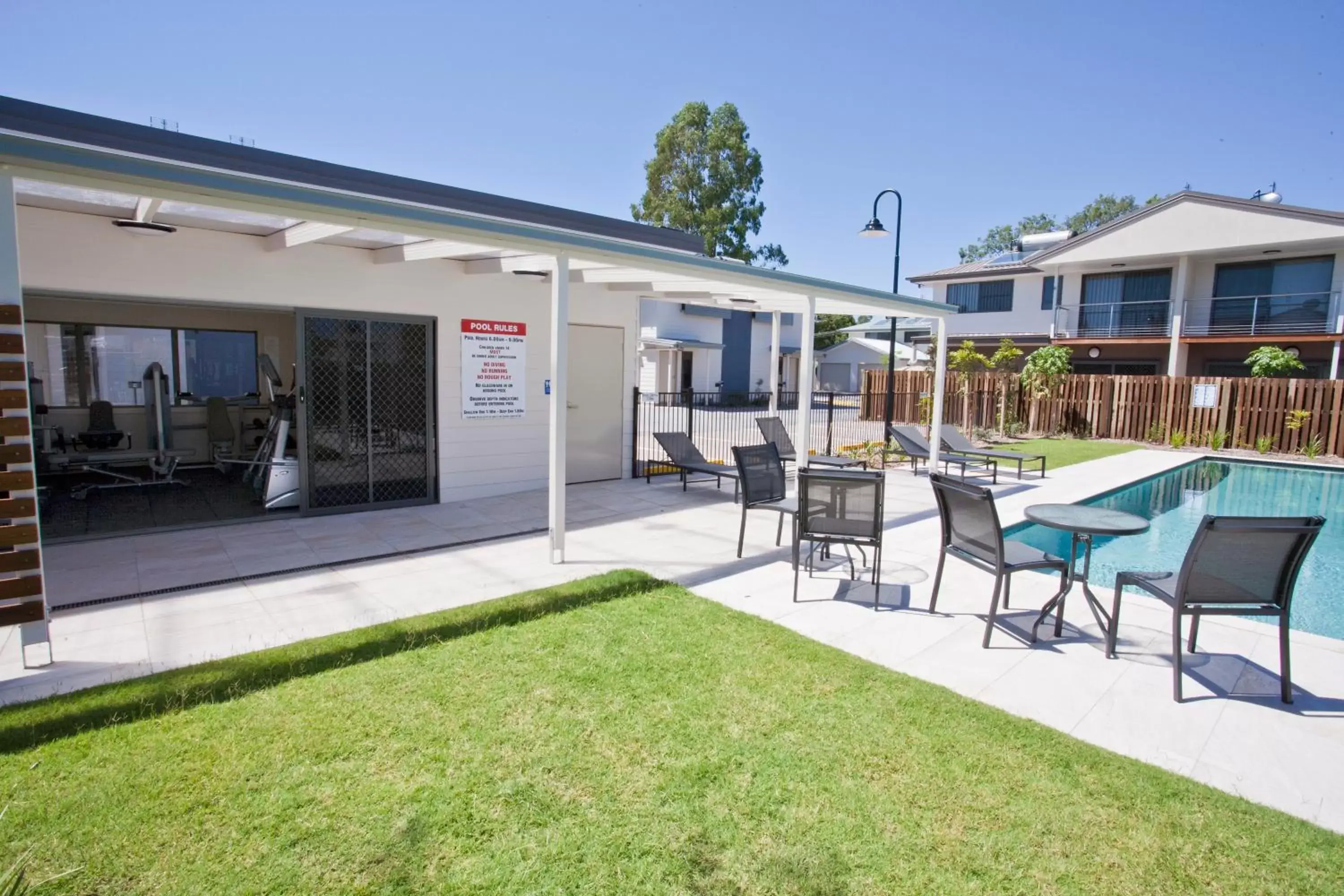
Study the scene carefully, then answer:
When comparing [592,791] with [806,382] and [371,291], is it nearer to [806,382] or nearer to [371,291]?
[806,382]

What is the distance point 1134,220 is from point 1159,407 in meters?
7.32

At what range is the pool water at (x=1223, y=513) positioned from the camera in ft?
20.6

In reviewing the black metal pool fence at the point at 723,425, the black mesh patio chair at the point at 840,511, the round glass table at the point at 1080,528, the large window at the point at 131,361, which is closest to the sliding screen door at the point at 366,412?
the black metal pool fence at the point at 723,425

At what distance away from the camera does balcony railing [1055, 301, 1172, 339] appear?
21.5 m

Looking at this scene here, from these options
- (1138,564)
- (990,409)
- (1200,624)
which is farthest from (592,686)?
(990,409)

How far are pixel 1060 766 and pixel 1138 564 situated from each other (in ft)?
17.6

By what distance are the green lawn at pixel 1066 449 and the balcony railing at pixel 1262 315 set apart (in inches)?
244

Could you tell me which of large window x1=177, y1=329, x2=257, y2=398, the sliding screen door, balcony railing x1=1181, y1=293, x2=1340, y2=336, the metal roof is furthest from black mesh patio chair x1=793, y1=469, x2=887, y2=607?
balcony railing x1=1181, y1=293, x2=1340, y2=336

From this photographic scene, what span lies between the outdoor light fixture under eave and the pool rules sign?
2.97 meters

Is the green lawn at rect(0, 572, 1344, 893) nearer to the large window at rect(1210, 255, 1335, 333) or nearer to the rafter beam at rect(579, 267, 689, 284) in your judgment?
the rafter beam at rect(579, 267, 689, 284)

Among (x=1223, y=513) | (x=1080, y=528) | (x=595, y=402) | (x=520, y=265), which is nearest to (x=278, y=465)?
(x=520, y=265)

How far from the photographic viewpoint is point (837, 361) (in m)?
42.1

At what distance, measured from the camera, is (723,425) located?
19766mm

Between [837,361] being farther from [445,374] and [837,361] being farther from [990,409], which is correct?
[445,374]
